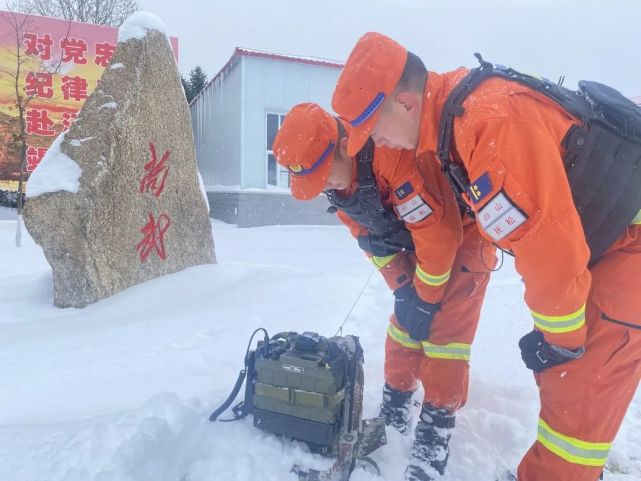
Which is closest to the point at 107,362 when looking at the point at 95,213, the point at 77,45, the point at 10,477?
the point at 10,477

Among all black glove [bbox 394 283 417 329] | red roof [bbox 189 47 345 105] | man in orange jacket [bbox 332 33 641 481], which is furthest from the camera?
red roof [bbox 189 47 345 105]

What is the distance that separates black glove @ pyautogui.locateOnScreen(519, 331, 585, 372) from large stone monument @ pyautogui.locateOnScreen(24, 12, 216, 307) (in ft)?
12.3

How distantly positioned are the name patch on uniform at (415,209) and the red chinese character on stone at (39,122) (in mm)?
15412

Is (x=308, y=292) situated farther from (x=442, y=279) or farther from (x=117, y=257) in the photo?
(x=442, y=279)

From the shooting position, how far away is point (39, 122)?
14.3 meters

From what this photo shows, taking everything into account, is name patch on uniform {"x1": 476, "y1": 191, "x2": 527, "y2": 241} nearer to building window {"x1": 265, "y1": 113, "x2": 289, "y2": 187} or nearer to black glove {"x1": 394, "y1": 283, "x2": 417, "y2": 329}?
black glove {"x1": 394, "y1": 283, "x2": 417, "y2": 329}

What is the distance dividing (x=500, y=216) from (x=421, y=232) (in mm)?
681

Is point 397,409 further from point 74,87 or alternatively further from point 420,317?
point 74,87

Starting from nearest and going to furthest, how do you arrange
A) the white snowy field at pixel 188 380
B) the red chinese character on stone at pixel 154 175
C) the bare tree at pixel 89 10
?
the white snowy field at pixel 188 380
the red chinese character on stone at pixel 154 175
the bare tree at pixel 89 10

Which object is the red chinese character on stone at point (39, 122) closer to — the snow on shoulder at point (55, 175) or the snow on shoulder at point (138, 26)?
the snow on shoulder at point (138, 26)

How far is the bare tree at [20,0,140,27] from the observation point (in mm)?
19366

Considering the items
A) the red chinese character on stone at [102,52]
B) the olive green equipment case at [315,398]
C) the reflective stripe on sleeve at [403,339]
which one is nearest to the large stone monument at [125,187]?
the olive green equipment case at [315,398]

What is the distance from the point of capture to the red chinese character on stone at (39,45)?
1375 cm

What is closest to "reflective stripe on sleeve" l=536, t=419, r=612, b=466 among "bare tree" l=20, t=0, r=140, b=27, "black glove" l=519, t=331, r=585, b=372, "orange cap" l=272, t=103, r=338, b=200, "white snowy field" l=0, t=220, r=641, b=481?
"black glove" l=519, t=331, r=585, b=372
